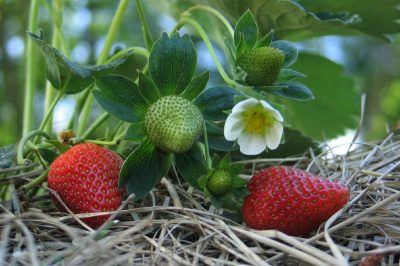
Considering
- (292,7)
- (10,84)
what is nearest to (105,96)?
(292,7)

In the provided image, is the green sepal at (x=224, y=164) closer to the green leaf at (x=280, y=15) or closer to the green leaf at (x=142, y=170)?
the green leaf at (x=142, y=170)

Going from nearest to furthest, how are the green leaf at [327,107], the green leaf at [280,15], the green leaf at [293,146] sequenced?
the green leaf at [280,15]
the green leaf at [293,146]
the green leaf at [327,107]

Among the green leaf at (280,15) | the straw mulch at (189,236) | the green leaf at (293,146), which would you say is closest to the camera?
the straw mulch at (189,236)

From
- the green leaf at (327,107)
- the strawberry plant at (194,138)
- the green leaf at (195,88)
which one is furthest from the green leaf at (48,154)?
the green leaf at (327,107)

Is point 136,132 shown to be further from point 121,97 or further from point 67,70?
point 67,70

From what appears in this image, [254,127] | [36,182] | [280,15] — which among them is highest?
[280,15]

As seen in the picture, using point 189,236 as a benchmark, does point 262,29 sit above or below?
above

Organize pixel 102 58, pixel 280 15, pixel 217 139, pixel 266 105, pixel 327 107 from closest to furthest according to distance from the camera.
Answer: pixel 266 105 → pixel 217 139 → pixel 280 15 → pixel 102 58 → pixel 327 107

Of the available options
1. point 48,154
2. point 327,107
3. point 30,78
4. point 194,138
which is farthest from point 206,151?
point 327,107
